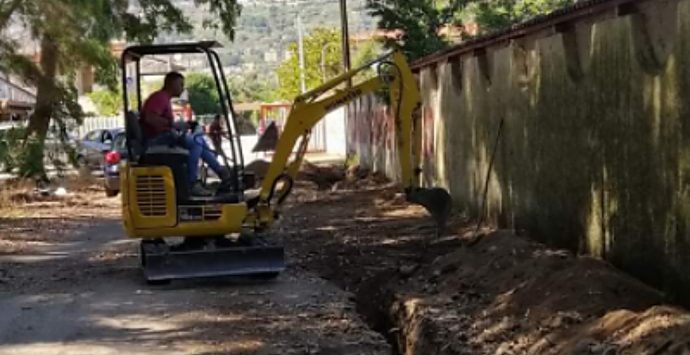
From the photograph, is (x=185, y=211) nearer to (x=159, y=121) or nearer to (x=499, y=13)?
(x=159, y=121)

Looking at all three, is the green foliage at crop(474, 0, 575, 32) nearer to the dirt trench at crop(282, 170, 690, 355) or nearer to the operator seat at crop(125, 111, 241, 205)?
the dirt trench at crop(282, 170, 690, 355)

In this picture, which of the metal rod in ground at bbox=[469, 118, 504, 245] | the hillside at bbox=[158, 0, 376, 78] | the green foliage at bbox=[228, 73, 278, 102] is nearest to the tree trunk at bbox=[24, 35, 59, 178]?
the metal rod in ground at bbox=[469, 118, 504, 245]

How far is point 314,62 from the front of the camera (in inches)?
3204

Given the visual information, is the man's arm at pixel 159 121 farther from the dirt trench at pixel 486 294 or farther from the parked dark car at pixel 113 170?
the parked dark car at pixel 113 170

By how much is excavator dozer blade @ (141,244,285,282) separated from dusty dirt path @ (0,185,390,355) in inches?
7.4

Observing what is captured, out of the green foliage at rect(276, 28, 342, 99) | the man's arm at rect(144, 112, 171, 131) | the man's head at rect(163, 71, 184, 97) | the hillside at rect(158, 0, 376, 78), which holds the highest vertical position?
the hillside at rect(158, 0, 376, 78)

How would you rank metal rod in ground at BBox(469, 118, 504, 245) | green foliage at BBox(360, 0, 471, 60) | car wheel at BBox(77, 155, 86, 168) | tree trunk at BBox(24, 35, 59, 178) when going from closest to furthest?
metal rod in ground at BBox(469, 118, 504, 245), tree trunk at BBox(24, 35, 59, 178), green foliage at BBox(360, 0, 471, 60), car wheel at BBox(77, 155, 86, 168)

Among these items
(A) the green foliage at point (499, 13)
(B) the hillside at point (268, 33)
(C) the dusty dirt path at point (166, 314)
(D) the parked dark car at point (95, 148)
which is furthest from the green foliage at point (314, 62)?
(C) the dusty dirt path at point (166, 314)

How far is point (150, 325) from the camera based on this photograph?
11.7 meters

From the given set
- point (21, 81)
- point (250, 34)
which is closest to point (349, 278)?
point (21, 81)

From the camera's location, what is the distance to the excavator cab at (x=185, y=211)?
1404cm

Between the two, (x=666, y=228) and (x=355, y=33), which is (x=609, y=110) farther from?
(x=355, y=33)

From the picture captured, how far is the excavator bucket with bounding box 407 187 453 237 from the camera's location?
15.0 meters

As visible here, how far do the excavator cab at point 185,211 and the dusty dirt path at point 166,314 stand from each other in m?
0.28
